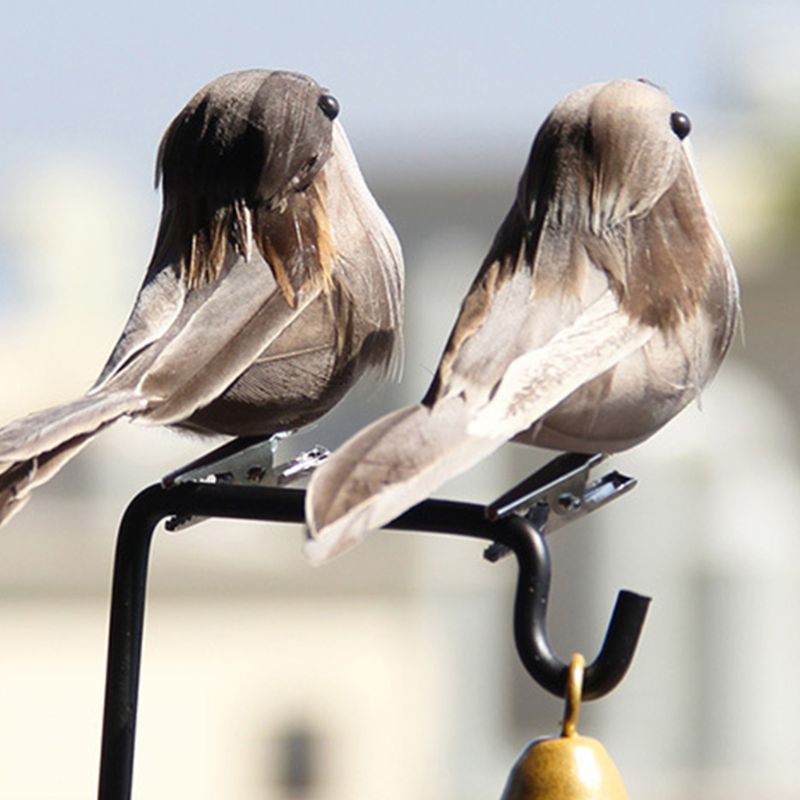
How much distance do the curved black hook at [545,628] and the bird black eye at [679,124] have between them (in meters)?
0.20

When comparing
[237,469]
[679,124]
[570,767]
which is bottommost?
[570,767]

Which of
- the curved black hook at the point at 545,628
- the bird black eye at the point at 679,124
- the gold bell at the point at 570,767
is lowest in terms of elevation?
the gold bell at the point at 570,767

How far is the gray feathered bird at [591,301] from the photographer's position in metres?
0.98

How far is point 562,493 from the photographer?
1.04 meters

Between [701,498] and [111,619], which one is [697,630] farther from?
[111,619]

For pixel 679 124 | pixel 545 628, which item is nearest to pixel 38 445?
pixel 545 628

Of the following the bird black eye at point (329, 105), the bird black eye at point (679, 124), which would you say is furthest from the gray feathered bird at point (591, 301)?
the bird black eye at point (329, 105)

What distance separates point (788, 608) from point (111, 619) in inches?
304

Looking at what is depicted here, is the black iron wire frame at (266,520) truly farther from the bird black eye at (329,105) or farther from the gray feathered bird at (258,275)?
the bird black eye at (329,105)

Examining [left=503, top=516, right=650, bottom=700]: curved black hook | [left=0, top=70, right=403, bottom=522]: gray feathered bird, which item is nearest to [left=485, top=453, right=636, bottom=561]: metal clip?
[left=503, top=516, right=650, bottom=700]: curved black hook

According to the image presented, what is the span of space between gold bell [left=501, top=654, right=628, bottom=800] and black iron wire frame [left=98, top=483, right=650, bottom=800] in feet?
0.05

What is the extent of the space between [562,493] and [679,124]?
19 cm

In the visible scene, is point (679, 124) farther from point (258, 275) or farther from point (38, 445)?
point (38, 445)

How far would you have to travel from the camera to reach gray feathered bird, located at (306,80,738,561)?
98 centimetres
